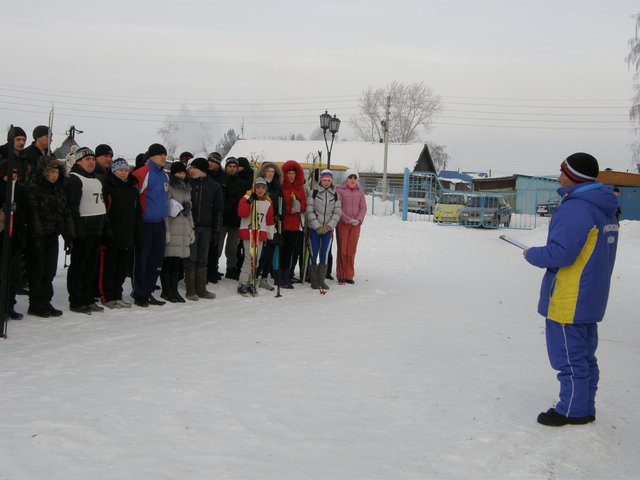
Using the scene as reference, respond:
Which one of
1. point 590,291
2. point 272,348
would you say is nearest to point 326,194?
point 272,348

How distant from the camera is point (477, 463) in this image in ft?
12.4

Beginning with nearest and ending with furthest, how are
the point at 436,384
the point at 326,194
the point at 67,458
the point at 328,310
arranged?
Result: the point at 67,458, the point at 436,384, the point at 328,310, the point at 326,194

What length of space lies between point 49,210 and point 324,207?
182 inches

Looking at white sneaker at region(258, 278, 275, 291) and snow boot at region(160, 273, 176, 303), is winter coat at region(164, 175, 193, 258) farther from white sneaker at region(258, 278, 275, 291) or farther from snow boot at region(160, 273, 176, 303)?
white sneaker at region(258, 278, 275, 291)

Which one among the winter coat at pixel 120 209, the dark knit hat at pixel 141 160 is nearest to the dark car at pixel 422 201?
the dark knit hat at pixel 141 160

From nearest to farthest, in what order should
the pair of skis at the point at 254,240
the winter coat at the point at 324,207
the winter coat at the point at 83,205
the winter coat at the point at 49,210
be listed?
the winter coat at the point at 49,210 < the winter coat at the point at 83,205 < the pair of skis at the point at 254,240 < the winter coat at the point at 324,207

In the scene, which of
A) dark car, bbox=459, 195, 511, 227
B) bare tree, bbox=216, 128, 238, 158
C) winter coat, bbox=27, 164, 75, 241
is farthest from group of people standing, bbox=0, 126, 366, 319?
bare tree, bbox=216, 128, 238, 158

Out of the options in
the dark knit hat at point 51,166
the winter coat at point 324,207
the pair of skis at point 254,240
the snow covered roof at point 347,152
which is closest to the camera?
the dark knit hat at point 51,166

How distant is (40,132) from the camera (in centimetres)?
810

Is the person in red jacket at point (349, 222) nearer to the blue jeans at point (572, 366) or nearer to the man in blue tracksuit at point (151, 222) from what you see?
the man in blue tracksuit at point (151, 222)

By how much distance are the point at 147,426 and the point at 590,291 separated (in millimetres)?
2982

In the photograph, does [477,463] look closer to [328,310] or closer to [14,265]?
[328,310]

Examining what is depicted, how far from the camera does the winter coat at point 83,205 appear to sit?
7570 mm

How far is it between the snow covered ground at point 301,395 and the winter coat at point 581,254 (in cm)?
82
